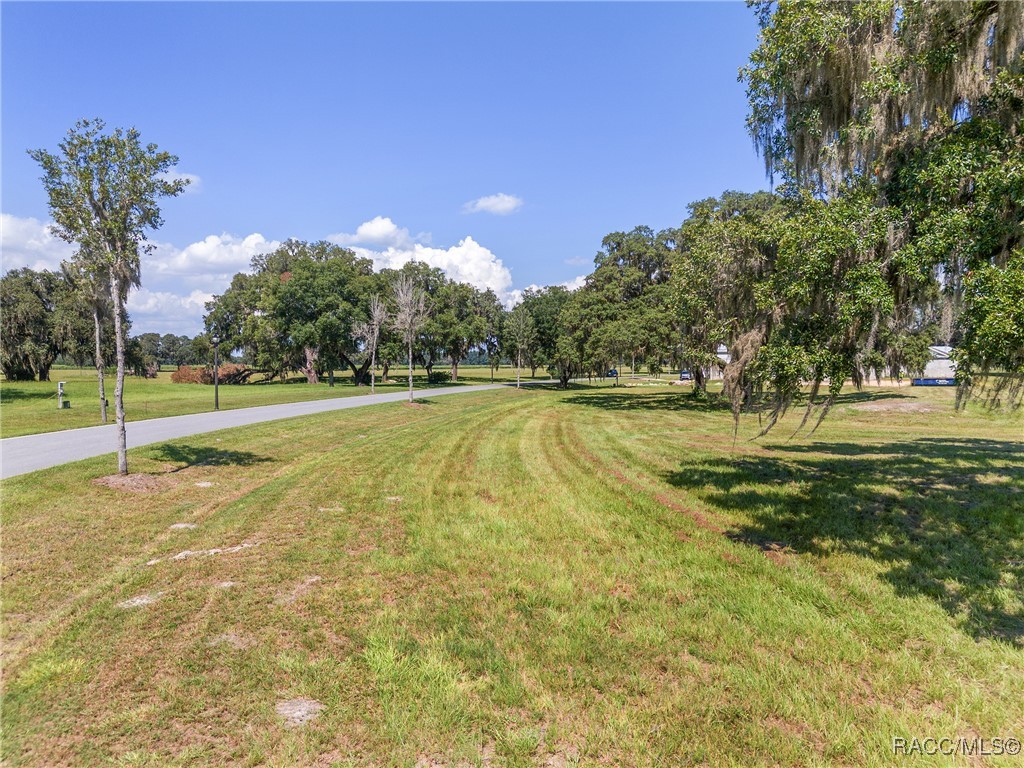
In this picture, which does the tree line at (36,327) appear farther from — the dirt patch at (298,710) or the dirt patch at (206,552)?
the dirt patch at (298,710)

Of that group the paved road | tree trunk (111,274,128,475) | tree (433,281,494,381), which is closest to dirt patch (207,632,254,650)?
tree trunk (111,274,128,475)

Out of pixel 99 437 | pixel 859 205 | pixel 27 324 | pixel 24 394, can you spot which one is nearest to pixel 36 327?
pixel 27 324

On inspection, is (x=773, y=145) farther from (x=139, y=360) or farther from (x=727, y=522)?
(x=139, y=360)

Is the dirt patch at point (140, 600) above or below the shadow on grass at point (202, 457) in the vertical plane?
below

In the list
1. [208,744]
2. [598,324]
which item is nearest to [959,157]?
[208,744]

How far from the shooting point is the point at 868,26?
7.03 m

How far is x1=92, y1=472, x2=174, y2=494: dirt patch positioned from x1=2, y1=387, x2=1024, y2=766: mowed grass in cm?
16

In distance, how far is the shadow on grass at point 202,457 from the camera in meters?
11.0

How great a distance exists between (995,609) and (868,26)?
807cm

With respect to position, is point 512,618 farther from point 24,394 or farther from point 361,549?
point 24,394

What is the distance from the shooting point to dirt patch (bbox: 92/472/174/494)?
874 centimetres

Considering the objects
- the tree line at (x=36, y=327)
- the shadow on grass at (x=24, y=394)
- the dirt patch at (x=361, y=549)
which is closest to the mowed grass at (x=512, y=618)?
the dirt patch at (x=361, y=549)

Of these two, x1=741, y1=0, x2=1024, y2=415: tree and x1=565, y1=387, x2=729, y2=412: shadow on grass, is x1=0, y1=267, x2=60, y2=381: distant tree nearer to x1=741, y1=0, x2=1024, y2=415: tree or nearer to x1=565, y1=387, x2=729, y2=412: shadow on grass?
x1=565, y1=387, x2=729, y2=412: shadow on grass

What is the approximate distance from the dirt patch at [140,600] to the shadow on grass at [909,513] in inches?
288
